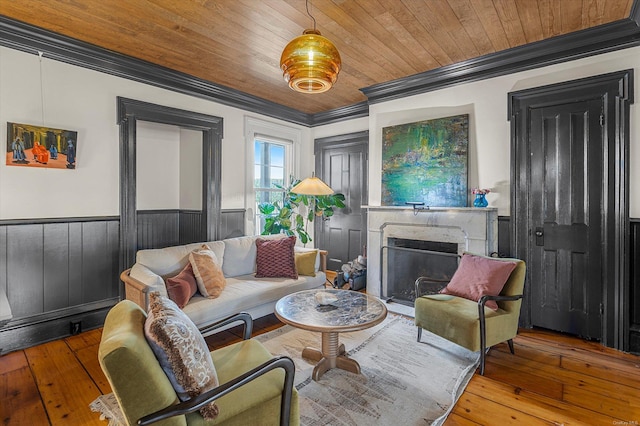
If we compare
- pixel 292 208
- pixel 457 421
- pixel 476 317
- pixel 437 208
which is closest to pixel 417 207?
pixel 437 208

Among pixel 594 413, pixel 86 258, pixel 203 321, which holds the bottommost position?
pixel 594 413

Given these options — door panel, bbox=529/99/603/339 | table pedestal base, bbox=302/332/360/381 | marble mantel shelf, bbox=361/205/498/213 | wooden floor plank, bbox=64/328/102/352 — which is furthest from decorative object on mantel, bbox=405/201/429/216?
wooden floor plank, bbox=64/328/102/352

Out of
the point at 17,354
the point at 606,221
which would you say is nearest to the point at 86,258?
the point at 17,354

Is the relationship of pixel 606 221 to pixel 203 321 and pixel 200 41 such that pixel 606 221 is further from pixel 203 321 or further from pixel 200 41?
pixel 200 41

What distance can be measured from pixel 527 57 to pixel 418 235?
2.17 m

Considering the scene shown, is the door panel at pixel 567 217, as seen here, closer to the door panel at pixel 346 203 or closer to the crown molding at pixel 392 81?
the crown molding at pixel 392 81

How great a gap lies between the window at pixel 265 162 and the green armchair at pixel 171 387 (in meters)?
3.22

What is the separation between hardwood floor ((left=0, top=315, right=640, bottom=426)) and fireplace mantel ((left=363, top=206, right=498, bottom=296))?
108 cm

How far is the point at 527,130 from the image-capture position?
3314 mm

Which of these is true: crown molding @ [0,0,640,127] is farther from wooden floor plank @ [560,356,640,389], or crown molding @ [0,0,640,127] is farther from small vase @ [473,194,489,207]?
wooden floor plank @ [560,356,640,389]

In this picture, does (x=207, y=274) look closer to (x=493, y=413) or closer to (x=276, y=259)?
(x=276, y=259)

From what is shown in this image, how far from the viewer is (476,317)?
8.25 feet

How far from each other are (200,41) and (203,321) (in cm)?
255

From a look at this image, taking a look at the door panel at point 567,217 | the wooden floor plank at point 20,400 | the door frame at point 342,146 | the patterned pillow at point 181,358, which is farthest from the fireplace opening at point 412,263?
the wooden floor plank at point 20,400
